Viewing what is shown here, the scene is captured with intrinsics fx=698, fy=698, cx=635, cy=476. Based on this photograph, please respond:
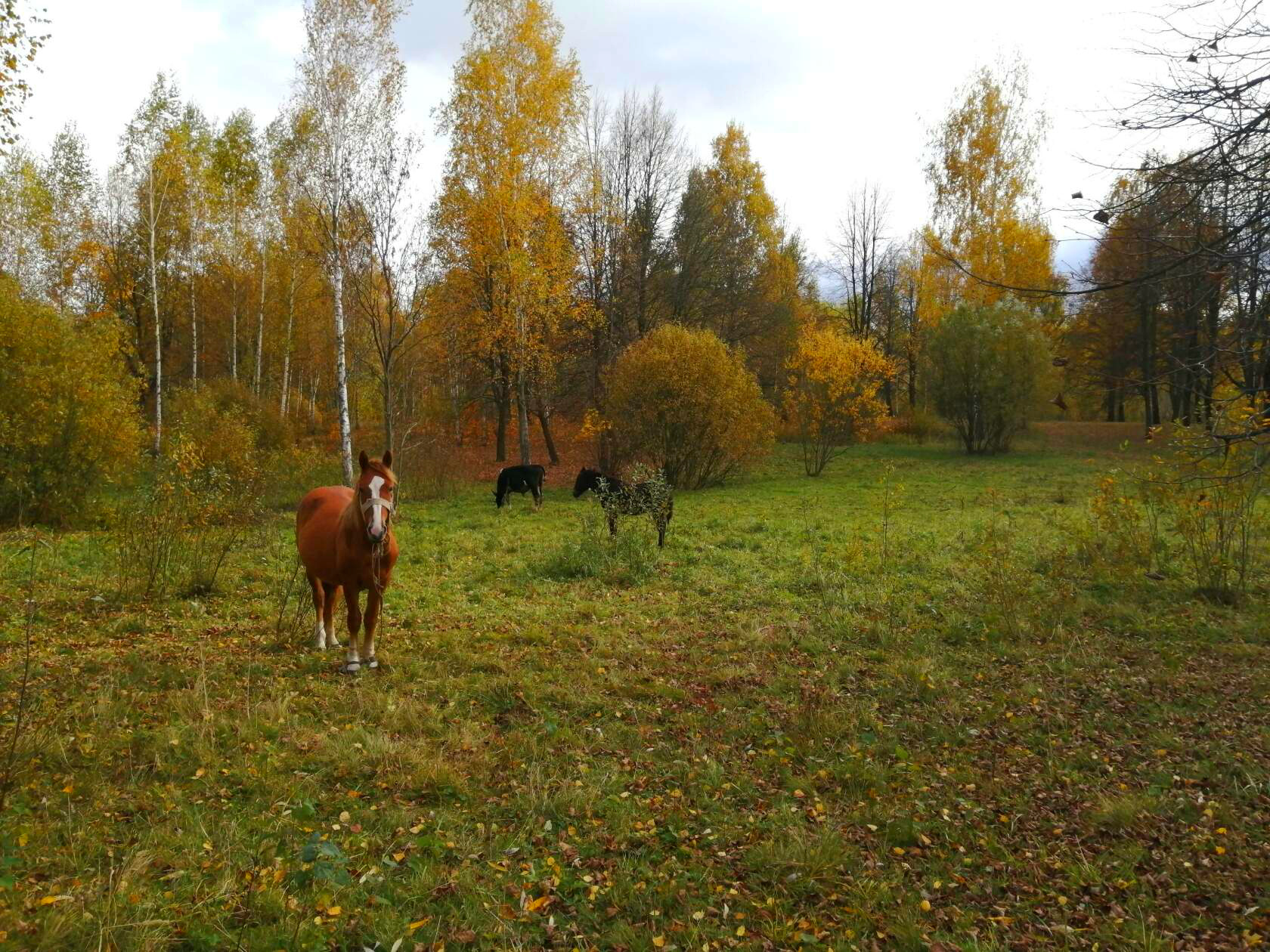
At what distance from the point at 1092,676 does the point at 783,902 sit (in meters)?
4.12

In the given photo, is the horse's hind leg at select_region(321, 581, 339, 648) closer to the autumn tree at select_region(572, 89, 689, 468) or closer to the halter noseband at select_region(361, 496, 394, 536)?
the halter noseband at select_region(361, 496, 394, 536)

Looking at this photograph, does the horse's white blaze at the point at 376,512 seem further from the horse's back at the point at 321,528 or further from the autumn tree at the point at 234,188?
the autumn tree at the point at 234,188

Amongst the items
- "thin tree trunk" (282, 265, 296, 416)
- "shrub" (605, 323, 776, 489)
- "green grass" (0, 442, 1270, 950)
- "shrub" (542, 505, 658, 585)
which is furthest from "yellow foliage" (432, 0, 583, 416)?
"green grass" (0, 442, 1270, 950)

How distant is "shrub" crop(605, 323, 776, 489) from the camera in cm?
2072

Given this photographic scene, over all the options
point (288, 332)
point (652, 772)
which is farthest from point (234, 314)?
point (652, 772)

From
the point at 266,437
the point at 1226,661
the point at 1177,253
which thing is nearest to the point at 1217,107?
the point at 1177,253

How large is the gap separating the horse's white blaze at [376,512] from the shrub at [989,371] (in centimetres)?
2723

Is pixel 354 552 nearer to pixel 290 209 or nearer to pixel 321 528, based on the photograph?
pixel 321 528

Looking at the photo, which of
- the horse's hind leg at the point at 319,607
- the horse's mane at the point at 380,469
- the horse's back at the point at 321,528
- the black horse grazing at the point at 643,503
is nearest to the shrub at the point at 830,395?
the black horse grazing at the point at 643,503

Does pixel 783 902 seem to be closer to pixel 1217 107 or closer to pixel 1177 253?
pixel 1177 253

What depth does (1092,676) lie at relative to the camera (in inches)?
229

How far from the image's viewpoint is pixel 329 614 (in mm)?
6488

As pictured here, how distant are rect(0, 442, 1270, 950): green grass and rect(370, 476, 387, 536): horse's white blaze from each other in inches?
49.9

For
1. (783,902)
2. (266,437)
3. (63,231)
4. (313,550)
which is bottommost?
(783,902)
